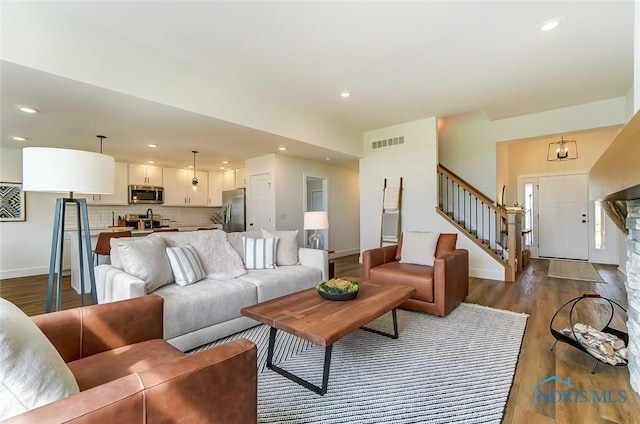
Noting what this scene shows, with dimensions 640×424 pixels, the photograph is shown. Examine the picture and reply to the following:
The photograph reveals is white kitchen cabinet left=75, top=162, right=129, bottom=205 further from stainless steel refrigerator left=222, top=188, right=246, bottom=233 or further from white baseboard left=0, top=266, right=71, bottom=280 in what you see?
stainless steel refrigerator left=222, top=188, right=246, bottom=233

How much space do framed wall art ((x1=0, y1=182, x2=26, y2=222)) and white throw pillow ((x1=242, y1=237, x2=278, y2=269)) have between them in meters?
4.58

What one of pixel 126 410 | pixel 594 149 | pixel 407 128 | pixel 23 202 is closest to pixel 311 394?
pixel 126 410

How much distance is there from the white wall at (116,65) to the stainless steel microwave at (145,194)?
154 inches

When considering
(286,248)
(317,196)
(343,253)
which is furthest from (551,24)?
(343,253)

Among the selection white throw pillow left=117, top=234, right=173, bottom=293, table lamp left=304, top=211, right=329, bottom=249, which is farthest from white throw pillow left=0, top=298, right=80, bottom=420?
table lamp left=304, top=211, right=329, bottom=249

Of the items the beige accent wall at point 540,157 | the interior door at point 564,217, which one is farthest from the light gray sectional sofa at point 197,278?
the interior door at point 564,217

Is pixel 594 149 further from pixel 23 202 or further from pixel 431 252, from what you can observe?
pixel 23 202

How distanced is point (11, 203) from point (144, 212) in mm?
2110

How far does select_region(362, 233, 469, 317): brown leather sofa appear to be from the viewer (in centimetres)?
282

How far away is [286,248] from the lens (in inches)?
134

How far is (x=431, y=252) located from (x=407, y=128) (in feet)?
9.17

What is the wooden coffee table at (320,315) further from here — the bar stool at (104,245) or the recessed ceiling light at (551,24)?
the bar stool at (104,245)

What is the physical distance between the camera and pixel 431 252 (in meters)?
3.38

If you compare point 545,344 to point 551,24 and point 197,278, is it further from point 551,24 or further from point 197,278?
point 197,278
